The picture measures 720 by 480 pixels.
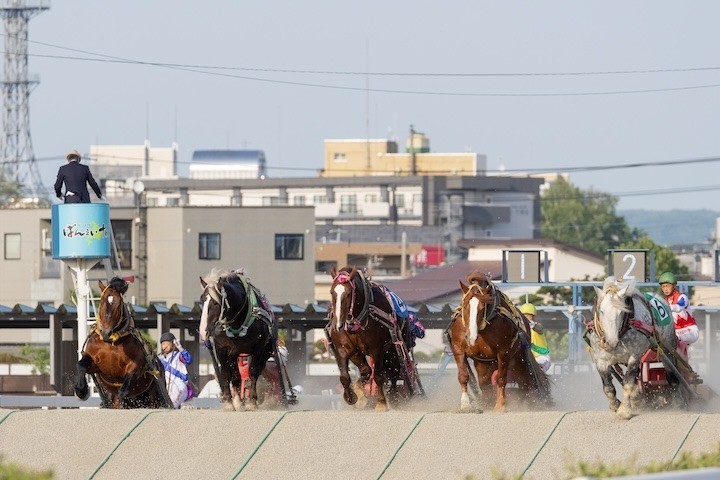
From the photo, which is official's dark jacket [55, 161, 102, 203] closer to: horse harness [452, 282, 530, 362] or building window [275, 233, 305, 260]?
horse harness [452, 282, 530, 362]

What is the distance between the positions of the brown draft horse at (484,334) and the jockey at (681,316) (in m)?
2.37

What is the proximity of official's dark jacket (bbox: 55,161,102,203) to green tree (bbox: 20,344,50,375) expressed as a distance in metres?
26.1

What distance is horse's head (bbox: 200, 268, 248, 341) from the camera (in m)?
18.8

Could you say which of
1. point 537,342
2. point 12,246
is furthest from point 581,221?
point 537,342

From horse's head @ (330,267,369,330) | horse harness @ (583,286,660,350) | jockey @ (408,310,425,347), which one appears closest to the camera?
horse harness @ (583,286,660,350)

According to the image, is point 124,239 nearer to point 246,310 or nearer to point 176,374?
point 176,374

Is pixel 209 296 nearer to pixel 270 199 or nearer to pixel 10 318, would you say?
pixel 10 318

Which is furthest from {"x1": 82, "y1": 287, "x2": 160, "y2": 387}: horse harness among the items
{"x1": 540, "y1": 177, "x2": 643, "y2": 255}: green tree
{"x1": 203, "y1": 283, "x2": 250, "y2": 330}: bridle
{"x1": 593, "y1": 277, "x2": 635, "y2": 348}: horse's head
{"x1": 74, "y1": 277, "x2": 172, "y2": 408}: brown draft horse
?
{"x1": 540, "y1": 177, "x2": 643, "y2": 255}: green tree

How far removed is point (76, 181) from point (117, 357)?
4018 mm

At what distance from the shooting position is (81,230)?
2383 centimetres

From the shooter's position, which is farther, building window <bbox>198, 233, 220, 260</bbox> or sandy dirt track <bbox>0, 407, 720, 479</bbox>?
building window <bbox>198, 233, 220, 260</bbox>

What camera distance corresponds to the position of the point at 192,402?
23219 millimetres

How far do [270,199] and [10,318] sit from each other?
93674mm

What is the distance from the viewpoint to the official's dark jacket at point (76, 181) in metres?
22.7
